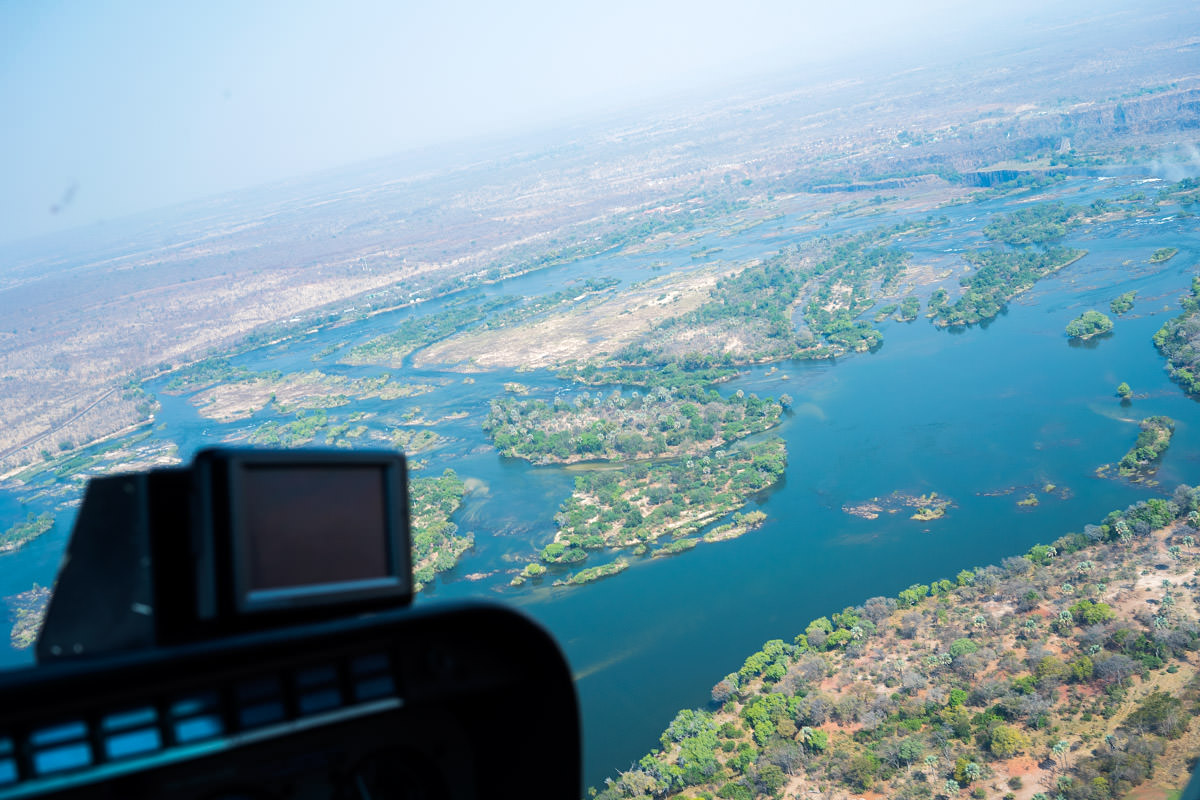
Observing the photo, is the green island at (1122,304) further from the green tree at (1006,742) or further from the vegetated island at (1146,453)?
the green tree at (1006,742)

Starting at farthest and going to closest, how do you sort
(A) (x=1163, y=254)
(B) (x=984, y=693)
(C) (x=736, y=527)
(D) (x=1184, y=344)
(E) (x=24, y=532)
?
(A) (x=1163, y=254) → (E) (x=24, y=532) → (D) (x=1184, y=344) → (C) (x=736, y=527) → (B) (x=984, y=693)

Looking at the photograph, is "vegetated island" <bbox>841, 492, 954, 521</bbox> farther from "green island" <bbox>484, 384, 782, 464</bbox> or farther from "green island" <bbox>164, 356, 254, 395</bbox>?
"green island" <bbox>164, 356, 254, 395</bbox>

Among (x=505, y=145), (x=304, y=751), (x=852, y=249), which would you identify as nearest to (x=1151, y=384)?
(x=852, y=249)

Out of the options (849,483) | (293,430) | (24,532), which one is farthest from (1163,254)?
(24,532)

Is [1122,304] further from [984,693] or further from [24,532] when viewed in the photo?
[24,532]

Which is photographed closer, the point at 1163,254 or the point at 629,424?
the point at 629,424

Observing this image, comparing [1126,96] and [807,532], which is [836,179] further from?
[807,532]

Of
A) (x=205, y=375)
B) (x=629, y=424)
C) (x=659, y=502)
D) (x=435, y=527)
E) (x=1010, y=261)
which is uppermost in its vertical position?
(x=205, y=375)

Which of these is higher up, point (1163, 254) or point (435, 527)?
point (1163, 254)
